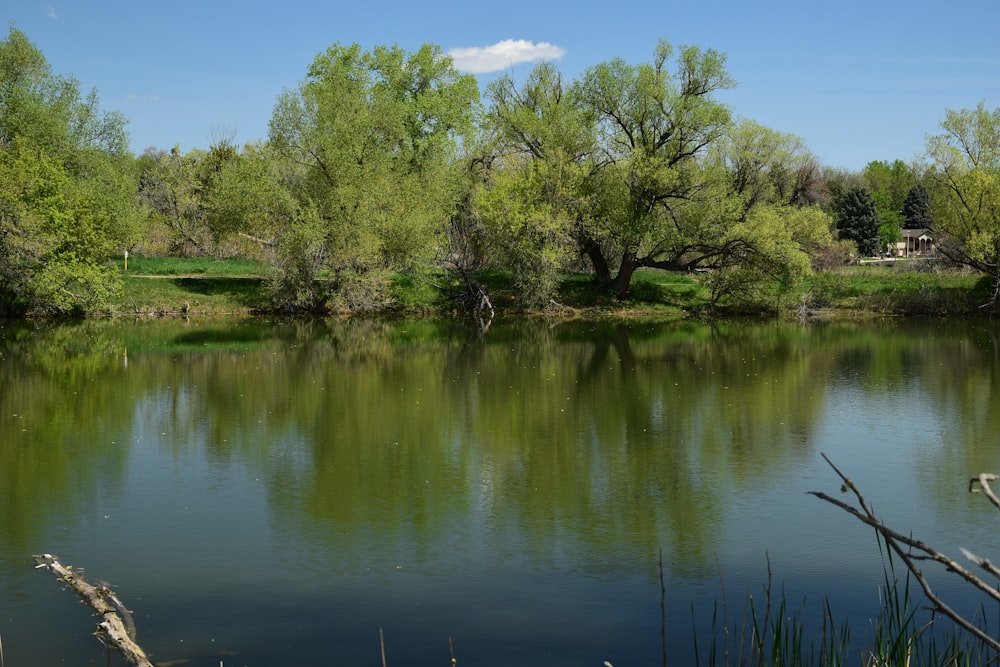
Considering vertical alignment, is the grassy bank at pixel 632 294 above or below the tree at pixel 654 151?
below

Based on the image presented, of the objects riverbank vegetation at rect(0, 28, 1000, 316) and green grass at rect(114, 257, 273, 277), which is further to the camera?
green grass at rect(114, 257, 273, 277)

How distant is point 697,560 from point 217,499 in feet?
21.5

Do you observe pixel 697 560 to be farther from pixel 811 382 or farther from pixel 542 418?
pixel 811 382

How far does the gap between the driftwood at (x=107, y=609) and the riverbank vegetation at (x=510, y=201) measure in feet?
109

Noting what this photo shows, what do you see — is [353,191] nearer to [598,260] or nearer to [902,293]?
[598,260]

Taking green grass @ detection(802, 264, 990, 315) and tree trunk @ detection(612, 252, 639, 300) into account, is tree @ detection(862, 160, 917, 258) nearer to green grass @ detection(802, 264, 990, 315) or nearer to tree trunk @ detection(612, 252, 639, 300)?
green grass @ detection(802, 264, 990, 315)

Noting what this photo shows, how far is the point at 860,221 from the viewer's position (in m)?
83.2

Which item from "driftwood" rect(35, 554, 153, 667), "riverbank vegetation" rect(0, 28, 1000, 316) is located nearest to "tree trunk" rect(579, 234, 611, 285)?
"riverbank vegetation" rect(0, 28, 1000, 316)

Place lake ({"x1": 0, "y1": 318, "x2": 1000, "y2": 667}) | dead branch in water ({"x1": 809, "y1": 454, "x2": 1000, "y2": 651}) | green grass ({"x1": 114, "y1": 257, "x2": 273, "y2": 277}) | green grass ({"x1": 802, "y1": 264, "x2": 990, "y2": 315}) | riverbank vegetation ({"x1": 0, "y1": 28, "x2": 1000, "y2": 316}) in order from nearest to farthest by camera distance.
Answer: dead branch in water ({"x1": 809, "y1": 454, "x2": 1000, "y2": 651}) → lake ({"x1": 0, "y1": 318, "x2": 1000, "y2": 667}) → riverbank vegetation ({"x1": 0, "y1": 28, "x2": 1000, "y2": 316}) → green grass ({"x1": 802, "y1": 264, "x2": 990, "y2": 315}) → green grass ({"x1": 114, "y1": 257, "x2": 273, "y2": 277})

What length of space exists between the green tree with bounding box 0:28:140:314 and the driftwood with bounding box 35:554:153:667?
106ft

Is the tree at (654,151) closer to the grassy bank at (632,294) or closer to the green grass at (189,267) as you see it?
the grassy bank at (632,294)

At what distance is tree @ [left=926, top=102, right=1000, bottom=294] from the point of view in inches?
1818

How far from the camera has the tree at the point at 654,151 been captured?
45250mm

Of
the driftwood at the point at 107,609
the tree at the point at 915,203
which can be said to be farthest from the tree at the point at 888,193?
the driftwood at the point at 107,609
